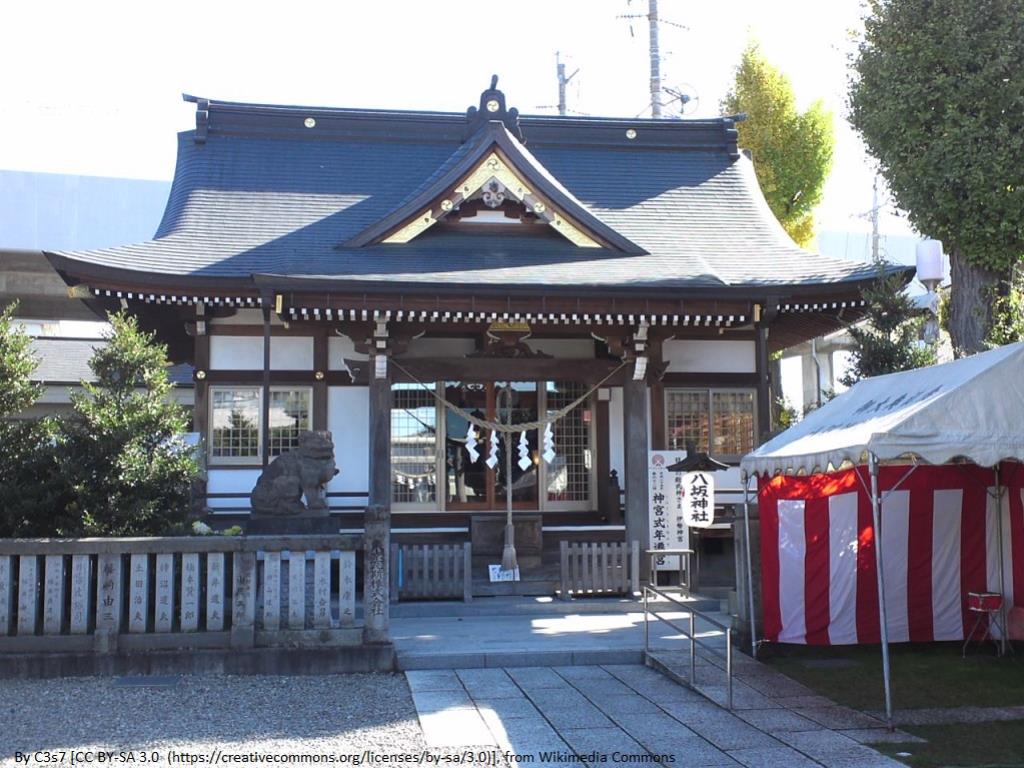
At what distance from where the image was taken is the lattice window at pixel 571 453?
15539 millimetres

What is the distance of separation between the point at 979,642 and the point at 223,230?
469 inches

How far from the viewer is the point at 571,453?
51.1ft

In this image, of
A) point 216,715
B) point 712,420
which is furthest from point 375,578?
point 712,420

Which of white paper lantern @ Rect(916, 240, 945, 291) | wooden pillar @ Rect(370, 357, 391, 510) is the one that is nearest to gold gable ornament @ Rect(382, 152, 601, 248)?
wooden pillar @ Rect(370, 357, 391, 510)

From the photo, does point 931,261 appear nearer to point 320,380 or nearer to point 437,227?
point 437,227

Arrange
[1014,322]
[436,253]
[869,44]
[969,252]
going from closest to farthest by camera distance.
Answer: [1014,322], [969,252], [869,44], [436,253]

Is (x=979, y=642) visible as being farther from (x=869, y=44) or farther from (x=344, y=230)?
(x=344, y=230)

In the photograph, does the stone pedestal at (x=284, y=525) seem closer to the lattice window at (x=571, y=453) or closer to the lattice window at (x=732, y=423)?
the lattice window at (x=571, y=453)

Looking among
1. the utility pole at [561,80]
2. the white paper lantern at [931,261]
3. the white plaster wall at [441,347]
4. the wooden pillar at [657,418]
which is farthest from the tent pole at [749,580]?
the utility pole at [561,80]

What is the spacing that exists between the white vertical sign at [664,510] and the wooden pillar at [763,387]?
175cm

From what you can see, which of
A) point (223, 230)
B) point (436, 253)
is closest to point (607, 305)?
point (436, 253)

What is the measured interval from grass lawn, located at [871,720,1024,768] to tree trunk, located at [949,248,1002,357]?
6.66 metres

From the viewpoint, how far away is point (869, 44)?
42.5ft

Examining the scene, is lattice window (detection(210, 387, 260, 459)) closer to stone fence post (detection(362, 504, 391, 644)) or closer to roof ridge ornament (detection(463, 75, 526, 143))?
stone fence post (detection(362, 504, 391, 644))
